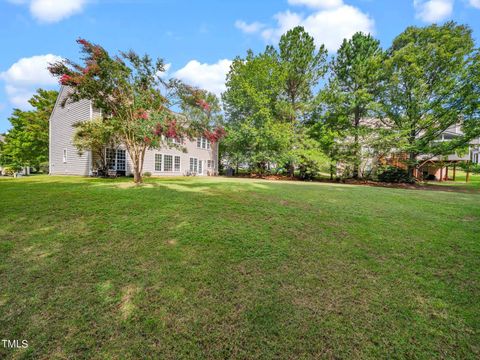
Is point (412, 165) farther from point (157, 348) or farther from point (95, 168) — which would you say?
point (95, 168)

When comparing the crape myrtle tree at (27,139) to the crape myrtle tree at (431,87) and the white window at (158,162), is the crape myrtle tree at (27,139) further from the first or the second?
the crape myrtle tree at (431,87)

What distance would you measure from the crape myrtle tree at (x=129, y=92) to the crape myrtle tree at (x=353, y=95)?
14.3 m

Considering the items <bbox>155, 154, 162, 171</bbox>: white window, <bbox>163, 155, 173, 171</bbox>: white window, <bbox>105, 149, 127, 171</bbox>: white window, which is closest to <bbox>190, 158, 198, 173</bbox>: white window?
<bbox>163, 155, 173, 171</bbox>: white window

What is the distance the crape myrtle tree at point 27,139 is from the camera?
23.5m

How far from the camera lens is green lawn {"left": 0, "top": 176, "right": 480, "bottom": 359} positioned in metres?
1.90

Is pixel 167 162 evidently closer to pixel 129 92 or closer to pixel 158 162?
pixel 158 162

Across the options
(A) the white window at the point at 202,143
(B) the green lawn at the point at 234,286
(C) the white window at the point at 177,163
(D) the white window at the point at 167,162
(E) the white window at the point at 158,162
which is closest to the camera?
(B) the green lawn at the point at 234,286

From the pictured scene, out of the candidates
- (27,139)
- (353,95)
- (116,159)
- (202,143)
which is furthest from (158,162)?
(353,95)

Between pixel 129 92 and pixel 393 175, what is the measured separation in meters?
21.0

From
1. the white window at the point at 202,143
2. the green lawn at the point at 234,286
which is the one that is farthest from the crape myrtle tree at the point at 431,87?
the white window at the point at 202,143

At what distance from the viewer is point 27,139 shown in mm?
23609

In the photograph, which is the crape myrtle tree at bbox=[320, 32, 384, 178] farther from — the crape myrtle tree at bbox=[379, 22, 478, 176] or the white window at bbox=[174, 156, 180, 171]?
the white window at bbox=[174, 156, 180, 171]

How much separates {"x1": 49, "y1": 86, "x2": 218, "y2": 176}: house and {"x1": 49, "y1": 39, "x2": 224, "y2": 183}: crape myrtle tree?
3.29 m

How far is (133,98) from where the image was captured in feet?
28.7
